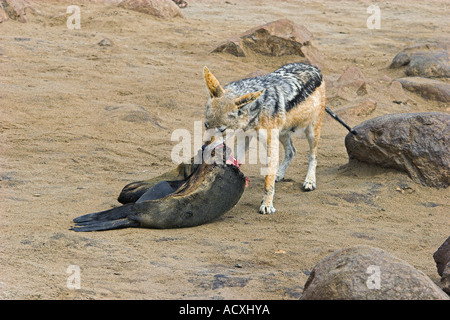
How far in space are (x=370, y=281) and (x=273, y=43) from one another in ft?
33.5

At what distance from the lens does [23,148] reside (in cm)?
792

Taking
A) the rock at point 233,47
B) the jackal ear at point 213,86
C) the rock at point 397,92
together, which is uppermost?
the jackal ear at point 213,86

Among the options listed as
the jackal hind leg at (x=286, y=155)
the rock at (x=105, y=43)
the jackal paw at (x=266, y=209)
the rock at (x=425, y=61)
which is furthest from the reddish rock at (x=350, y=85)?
the jackal paw at (x=266, y=209)

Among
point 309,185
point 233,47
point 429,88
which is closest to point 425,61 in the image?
point 429,88

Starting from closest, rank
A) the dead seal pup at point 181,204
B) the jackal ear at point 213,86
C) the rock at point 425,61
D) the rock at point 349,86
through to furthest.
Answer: the dead seal pup at point 181,204 < the jackal ear at point 213,86 < the rock at point 349,86 < the rock at point 425,61

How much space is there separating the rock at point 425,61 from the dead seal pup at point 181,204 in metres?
8.28

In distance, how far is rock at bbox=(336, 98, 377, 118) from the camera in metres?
10.6

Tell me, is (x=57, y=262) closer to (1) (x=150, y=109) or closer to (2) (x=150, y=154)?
(2) (x=150, y=154)

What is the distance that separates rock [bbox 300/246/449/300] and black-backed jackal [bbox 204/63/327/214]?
9.14 feet

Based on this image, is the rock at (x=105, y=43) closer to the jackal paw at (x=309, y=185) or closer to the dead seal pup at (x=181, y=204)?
the jackal paw at (x=309, y=185)

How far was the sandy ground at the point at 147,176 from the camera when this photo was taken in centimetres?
443
